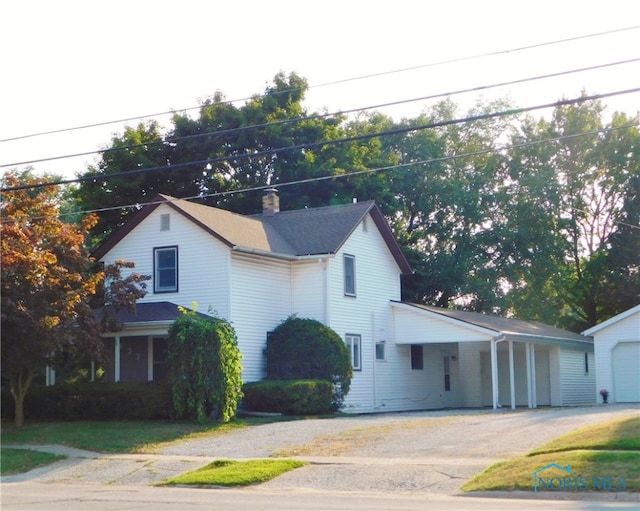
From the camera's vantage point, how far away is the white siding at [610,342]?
35.8m

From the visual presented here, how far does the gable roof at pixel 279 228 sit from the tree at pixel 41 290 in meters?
4.61

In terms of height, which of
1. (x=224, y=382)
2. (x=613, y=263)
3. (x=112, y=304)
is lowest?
(x=224, y=382)

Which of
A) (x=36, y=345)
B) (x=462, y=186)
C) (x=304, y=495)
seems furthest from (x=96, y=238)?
(x=304, y=495)

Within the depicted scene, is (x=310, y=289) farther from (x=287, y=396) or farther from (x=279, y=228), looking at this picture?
(x=287, y=396)

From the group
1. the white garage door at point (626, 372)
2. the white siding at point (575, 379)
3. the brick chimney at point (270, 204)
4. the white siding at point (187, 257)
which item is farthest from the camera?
the white siding at point (575, 379)

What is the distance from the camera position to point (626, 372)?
36188mm

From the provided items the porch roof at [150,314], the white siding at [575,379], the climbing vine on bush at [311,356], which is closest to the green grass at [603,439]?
the climbing vine on bush at [311,356]

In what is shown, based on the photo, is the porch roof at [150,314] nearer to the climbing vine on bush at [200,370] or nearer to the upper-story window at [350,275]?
the climbing vine on bush at [200,370]

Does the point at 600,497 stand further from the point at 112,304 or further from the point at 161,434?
the point at 112,304

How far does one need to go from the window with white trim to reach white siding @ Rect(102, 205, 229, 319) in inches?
221

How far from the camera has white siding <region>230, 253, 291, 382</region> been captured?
32.3 m

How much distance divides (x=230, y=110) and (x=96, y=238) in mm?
9781

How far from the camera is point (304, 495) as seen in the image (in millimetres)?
16594

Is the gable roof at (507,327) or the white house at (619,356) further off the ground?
the gable roof at (507,327)
